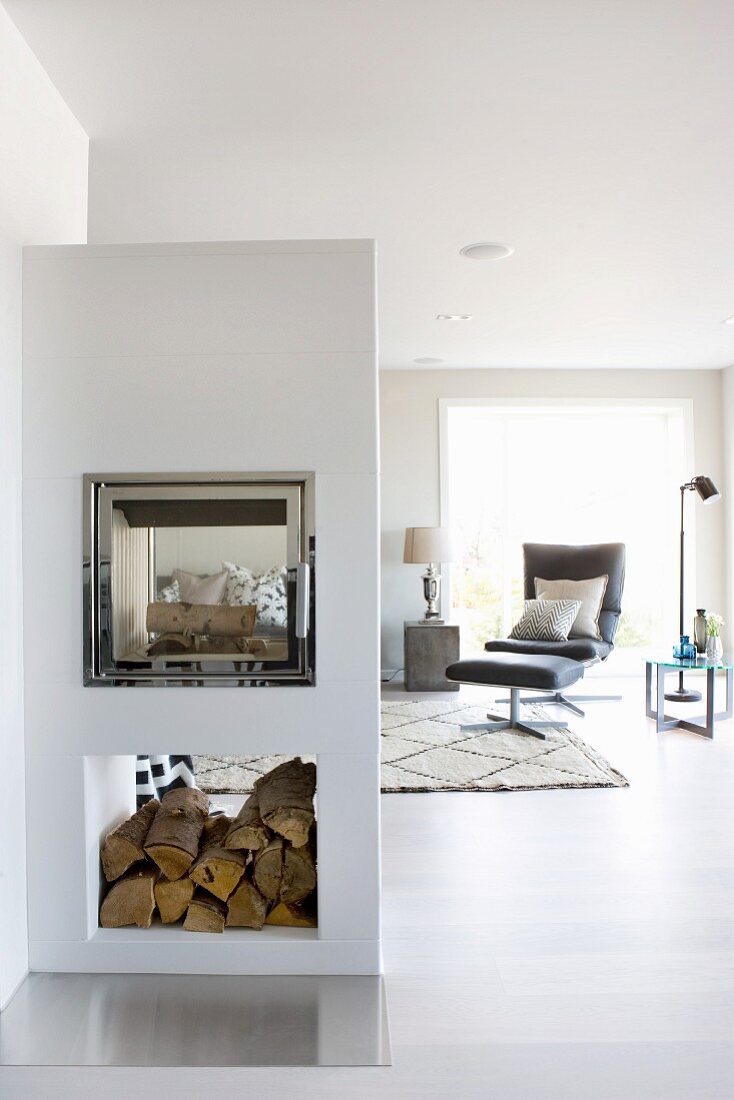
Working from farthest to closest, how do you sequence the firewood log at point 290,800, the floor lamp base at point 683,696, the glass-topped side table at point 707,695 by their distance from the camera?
the floor lamp base at point 683,696, the glass-topped side table at point 707,695, the firewood log at point 290,800

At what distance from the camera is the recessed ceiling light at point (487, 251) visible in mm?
3939

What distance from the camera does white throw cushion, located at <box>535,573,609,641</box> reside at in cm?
578

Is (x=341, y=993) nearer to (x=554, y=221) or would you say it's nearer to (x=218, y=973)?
(x=218, y=973)

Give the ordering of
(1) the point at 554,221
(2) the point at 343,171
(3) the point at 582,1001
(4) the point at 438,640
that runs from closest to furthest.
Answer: (3) the point at 582,1001 → (2) the point at 343,171 → (1) the point at 554,221 → (4) the point at 438,640

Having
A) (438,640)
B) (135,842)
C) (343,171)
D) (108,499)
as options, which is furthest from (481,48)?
(438,640)

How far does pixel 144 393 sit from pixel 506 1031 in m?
1.75

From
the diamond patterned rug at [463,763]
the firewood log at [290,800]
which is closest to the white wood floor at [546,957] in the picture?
the diamond patterned rug at [463,763]

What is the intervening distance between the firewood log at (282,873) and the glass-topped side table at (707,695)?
301 centimetres

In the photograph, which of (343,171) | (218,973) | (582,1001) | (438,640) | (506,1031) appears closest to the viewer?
(506,1031)

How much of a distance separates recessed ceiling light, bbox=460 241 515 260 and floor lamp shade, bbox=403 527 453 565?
254 cm

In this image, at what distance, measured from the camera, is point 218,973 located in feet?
7.37

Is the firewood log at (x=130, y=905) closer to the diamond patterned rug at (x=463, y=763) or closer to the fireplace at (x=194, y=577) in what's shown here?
the fireplace at (x=194, y=577)

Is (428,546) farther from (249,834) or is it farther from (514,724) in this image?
(249,834)

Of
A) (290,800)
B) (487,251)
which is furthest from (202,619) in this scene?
(487,251)
